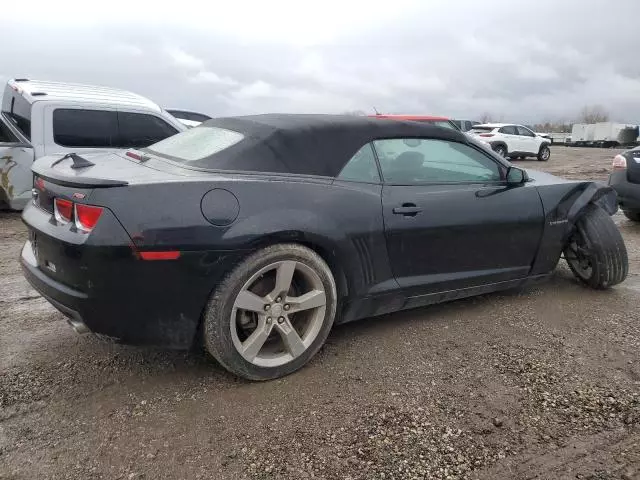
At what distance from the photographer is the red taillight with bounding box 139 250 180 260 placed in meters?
2.30

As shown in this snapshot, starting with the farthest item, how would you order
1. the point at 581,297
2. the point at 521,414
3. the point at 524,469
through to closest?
1. the point at 581,297
2. the point at 521,414
3. the point at 524,469

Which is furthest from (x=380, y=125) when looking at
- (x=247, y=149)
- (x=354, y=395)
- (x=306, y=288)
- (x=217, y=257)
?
(x=354, y=395)

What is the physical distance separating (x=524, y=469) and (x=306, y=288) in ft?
4.36

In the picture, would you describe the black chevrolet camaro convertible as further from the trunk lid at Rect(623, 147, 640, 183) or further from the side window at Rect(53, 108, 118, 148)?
the side window at Rect(53, 108, 118, 148)

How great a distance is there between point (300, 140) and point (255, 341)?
1.15 meters

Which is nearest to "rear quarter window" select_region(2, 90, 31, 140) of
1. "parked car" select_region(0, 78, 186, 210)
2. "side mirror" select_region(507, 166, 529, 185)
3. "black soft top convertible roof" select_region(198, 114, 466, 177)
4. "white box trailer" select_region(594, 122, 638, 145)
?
"parked car" select_region(0, 78, 186, 210)

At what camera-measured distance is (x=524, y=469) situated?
2.06 meters

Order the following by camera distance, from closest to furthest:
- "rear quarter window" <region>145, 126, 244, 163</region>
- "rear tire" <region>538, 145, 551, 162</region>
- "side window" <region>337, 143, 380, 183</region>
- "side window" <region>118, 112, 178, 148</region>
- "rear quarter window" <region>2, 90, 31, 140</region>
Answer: "rear quarter window" <region>145, 126, 244, 163</region>, "side window" <region>337, 143, 380, 183</region>, "rear quarter window" <region>2, 90, 31, 140</region>, "side window" <region>118, 112, 178, 148</region>, "rear tire" <region>538, 145, 551, 162</region>

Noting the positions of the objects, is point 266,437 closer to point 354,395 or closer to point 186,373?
point 354,395

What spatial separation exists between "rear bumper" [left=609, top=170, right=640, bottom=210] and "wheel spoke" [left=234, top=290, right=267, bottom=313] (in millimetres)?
5615

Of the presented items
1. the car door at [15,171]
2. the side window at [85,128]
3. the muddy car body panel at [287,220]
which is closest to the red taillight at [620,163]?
the muddy car body panel at [287,220]

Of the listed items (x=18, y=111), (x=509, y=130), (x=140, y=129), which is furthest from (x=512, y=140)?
(x=18, y=111)

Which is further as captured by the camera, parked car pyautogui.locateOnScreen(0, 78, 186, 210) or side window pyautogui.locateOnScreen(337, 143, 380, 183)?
parked car pyautogui.locateOnScreen(0, 78, 186, 210)

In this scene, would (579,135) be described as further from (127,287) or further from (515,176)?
(127,287)
